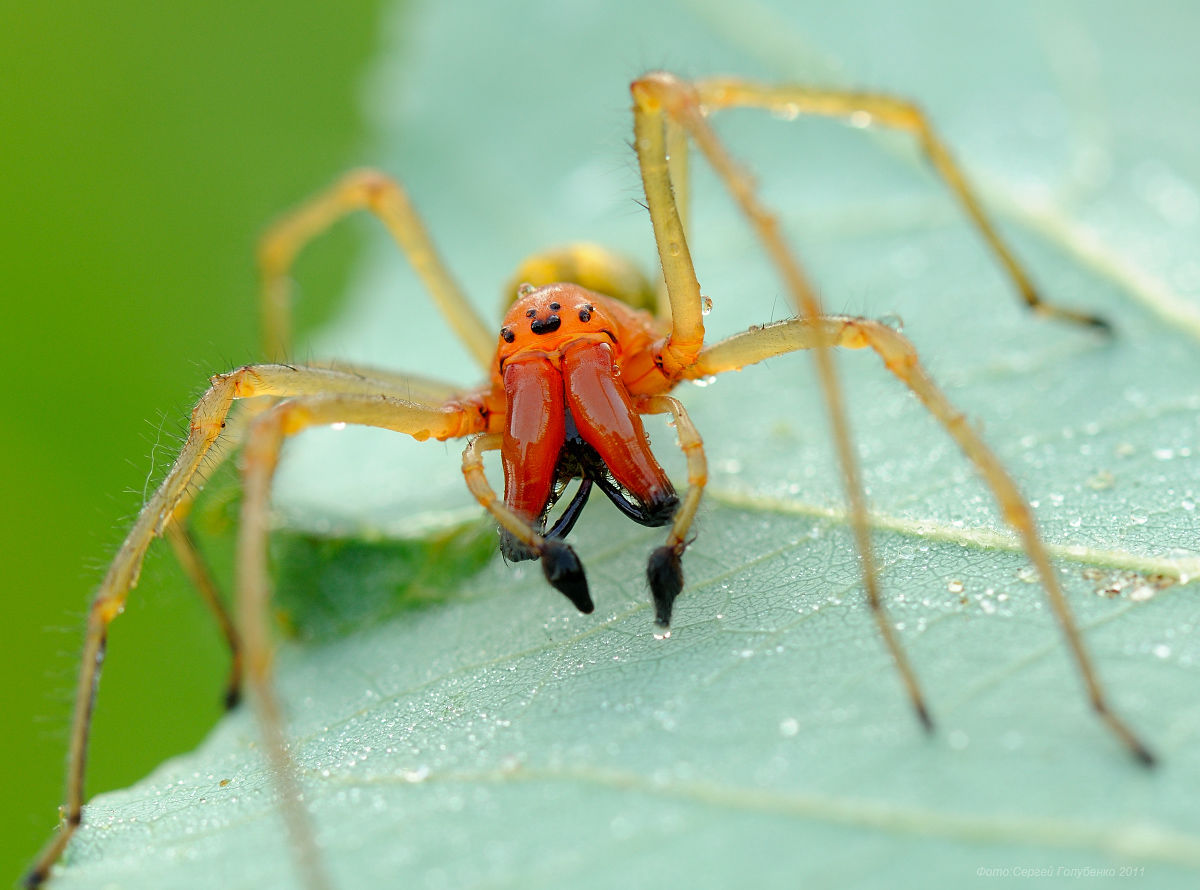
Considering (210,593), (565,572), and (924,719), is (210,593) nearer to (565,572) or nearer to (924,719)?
(565,572)

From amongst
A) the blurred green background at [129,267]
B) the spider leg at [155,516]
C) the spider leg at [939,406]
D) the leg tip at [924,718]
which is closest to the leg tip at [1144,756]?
the spider leg at [939,406]

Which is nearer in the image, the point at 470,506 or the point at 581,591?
the point at 581,591

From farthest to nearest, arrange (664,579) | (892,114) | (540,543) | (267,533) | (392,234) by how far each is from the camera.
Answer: (392,234) < (892,114) < (540,543) < (664,579) < (267,533)

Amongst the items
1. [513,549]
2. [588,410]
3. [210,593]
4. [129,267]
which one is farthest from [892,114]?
[129,267]

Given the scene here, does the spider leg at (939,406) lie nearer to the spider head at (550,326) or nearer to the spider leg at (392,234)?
the spider head at (550,326)

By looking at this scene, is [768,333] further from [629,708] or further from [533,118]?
[533,118]

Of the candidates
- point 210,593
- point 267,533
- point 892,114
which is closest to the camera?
point 267,533

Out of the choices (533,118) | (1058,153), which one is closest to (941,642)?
(1058,153)

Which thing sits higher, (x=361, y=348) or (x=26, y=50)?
(x=26, y=50)
